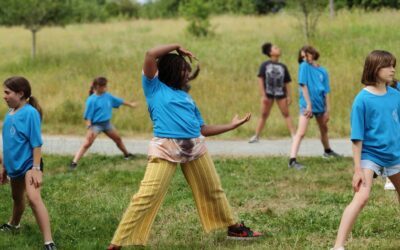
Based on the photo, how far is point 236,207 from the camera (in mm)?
7617

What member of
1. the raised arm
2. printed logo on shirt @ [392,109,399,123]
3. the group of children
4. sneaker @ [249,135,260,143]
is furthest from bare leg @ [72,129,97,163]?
printed logo on shirt @ [392,109,399,123]

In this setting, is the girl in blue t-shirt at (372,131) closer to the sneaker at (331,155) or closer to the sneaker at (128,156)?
the sneaker at (331,155)

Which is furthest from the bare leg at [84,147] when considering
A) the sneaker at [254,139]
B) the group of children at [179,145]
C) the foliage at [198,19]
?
the foliage at [198,19]

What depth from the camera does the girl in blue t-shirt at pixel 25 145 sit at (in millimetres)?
5797

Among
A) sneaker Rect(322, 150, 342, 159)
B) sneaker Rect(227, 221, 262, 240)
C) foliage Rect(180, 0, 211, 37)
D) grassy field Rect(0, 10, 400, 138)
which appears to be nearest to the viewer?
sneaker Rect(227, 221, 262, 240)

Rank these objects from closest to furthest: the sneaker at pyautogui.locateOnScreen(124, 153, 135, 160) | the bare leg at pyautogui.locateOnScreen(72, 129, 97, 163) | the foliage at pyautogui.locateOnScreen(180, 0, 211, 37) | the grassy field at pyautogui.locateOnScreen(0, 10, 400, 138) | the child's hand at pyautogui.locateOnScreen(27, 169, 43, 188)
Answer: the child's hand at pyautogui.locateOnScreen(27, 169, 43, 188), the bare leg at pyautogui.locateOnScreen(72, 129, 97, 163), the sneaker at pyautogui.locateOnScreen(124, 153, 135, 160), the grassy field at pyautogui.locateOnScreen(0, 10, 400, 138), the foliage at pyautogui.locateOnScreen(180, 0, 211, 37)

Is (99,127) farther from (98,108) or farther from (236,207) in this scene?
(236,207)

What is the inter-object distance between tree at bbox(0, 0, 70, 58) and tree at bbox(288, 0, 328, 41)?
332 inches

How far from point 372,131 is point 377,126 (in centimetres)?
5

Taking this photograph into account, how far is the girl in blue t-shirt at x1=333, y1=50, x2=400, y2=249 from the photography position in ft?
17.5

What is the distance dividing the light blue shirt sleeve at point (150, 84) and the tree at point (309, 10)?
727 inches

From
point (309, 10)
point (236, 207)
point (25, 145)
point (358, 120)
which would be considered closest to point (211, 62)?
point (309, 10)

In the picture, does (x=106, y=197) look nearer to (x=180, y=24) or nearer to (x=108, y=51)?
(x=108, y=51)

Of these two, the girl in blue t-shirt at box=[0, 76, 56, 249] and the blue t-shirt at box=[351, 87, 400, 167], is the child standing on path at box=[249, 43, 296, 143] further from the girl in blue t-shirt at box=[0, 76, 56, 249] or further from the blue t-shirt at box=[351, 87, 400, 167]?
the girl in blue t-shirt at box=[0, 76, 56, 249]
